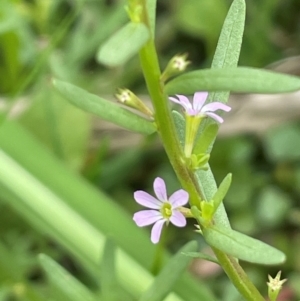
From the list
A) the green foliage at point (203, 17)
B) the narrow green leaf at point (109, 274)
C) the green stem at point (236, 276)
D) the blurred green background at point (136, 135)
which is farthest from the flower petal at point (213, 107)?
the green foliage at point (203, 17)

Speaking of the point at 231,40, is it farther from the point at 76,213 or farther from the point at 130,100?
the point at 76,213

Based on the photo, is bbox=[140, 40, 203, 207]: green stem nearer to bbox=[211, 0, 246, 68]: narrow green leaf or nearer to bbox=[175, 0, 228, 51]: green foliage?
bbox=[211, 0, 246, 68]: narrow green leaf

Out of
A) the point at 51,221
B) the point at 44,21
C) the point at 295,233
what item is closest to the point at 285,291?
the point at 295,233

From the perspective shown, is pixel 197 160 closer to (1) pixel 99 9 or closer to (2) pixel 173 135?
(2) pixel 173 135

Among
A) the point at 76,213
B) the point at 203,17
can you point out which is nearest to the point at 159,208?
the point at 76,213

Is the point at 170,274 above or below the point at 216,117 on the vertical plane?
below

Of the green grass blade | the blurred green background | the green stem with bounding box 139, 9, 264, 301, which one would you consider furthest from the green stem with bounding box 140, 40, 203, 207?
the blurred green background
